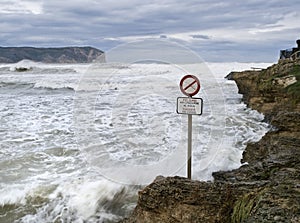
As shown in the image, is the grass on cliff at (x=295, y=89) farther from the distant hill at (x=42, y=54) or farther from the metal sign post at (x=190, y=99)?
the distant hill at (x=42, y=54)

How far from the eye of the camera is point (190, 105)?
16.4 ft

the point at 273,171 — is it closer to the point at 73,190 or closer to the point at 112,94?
the point at 73,190

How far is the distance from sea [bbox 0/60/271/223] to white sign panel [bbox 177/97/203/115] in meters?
0.87

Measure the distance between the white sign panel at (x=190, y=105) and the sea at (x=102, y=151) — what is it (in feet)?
2.86

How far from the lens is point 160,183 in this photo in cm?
367

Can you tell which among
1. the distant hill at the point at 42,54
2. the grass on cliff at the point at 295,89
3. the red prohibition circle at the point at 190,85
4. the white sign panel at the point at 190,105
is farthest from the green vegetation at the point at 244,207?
the distant hill at the point at 42,54

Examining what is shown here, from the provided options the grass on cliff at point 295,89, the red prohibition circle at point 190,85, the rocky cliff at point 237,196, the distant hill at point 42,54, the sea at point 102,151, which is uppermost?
the distant hill at point 42,54

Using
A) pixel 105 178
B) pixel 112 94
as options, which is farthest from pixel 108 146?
pixel 112 94

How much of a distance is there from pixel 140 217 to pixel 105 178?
249 cm

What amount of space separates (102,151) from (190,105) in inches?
130

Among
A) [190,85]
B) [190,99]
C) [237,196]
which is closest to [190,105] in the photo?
[190,99]

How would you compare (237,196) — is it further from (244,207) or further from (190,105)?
(190,105)

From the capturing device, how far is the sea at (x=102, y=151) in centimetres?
525

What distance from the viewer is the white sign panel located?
496cm
